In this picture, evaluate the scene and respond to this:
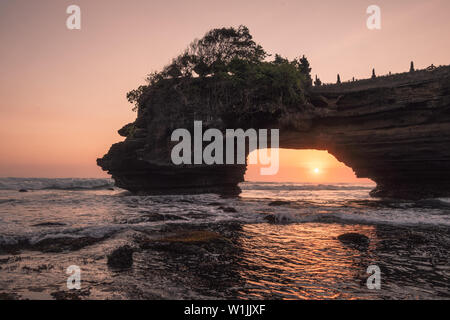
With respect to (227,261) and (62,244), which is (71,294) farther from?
(62,244)

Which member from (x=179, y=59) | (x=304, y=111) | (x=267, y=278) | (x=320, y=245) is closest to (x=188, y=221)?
(x=320, y=245)

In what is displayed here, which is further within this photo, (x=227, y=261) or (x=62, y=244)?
(x=62, y=244)

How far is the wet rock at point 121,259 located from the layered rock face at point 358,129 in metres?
14.9

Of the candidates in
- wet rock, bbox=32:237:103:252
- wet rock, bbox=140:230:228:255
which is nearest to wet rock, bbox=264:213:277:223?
wet rock, bbox=140:230:228:255

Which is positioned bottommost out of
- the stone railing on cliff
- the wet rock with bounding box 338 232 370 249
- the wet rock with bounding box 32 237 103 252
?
the wet rock with bounding box 338 232 370 249

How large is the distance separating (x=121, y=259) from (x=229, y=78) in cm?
1613

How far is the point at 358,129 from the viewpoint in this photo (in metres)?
18.9

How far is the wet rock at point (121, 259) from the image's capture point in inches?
192

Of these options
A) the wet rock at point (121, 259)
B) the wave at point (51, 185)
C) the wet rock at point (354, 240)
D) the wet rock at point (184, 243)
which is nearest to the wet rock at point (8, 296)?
the wet rock at point (121, 259)

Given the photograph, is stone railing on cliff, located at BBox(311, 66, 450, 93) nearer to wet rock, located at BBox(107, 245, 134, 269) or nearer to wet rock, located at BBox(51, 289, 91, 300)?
wet rock, located at BBox(107, 245, 134, 269)

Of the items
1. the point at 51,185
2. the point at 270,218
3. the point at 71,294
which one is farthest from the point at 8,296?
the point at 51,185

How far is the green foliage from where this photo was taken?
60.4 feet

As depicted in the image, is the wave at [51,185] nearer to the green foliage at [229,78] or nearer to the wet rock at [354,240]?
the green foliage at [229,78]

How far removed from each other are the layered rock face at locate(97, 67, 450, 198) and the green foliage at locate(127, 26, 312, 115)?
486 millimetres
